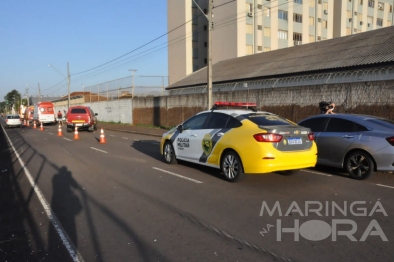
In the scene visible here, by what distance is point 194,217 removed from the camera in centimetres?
561

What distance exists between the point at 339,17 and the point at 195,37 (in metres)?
23.6

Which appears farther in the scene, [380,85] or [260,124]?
[380,85]

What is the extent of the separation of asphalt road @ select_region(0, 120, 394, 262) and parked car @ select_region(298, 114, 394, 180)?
37cm

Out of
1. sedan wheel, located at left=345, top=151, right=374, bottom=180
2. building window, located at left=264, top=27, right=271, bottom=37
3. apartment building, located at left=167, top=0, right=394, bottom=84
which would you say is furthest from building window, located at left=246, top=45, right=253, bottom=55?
sedan wheel, located at left=345, top=151, right=374, bottom=180

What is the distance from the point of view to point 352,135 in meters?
8.22

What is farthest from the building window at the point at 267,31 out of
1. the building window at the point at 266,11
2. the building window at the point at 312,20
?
the building window at the point at 312,20

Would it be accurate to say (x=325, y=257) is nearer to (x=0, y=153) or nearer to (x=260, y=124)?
(x=260, y=124)

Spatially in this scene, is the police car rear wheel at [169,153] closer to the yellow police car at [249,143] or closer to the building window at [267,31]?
the yellow police car at [249,143]

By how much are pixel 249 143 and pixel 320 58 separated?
21594mm

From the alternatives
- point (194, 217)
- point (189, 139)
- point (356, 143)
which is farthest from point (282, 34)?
point (194, 217)

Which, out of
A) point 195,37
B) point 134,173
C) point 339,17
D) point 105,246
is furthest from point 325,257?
point 339,17

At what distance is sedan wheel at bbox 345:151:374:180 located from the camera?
7930 mm

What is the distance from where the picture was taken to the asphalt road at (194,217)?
→ 14.3 feet

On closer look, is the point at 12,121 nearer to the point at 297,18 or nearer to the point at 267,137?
the point at 267,137
